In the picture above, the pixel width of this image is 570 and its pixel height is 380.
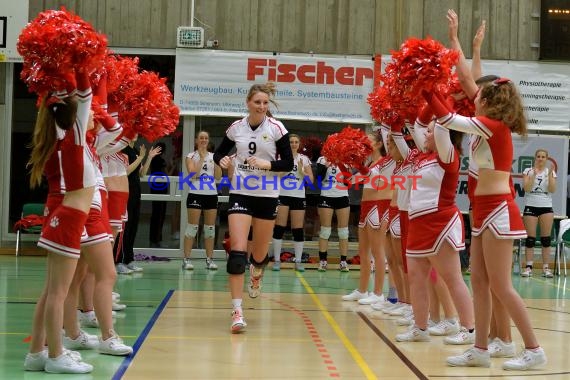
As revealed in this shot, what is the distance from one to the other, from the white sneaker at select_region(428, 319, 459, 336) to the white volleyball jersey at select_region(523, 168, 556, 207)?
6.65 m

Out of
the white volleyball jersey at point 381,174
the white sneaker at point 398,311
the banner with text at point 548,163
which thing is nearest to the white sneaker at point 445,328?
the white sneaker at point 398,311

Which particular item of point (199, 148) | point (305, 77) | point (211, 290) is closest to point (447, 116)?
point (211, 290)

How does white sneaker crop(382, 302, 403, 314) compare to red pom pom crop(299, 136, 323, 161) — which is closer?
white sneaker crop(382, 302, 403, 314)

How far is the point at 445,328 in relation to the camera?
6656mm

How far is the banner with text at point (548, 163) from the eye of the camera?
13734mm

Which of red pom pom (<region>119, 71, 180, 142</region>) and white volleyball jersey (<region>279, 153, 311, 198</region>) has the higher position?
red pom pom (<region>119, 71, 180, 142</region>)

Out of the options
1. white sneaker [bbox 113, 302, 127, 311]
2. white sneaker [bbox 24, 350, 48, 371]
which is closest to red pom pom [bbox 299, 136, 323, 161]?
white sneaker [bbox 113, 302, 127, 311]

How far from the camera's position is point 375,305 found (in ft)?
26.7

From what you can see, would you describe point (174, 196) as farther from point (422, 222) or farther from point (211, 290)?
point (422, 222)

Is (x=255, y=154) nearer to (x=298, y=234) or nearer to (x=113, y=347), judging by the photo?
(x=113, y=347)

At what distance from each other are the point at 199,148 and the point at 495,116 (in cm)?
752

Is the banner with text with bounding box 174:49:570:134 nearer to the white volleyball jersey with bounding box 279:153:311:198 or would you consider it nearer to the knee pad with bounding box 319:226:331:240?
the white volleyball jersey with bounding box 279:153:311:198

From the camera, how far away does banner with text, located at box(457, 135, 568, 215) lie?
45.1 feet

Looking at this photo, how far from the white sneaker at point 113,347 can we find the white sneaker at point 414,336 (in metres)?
2.09
